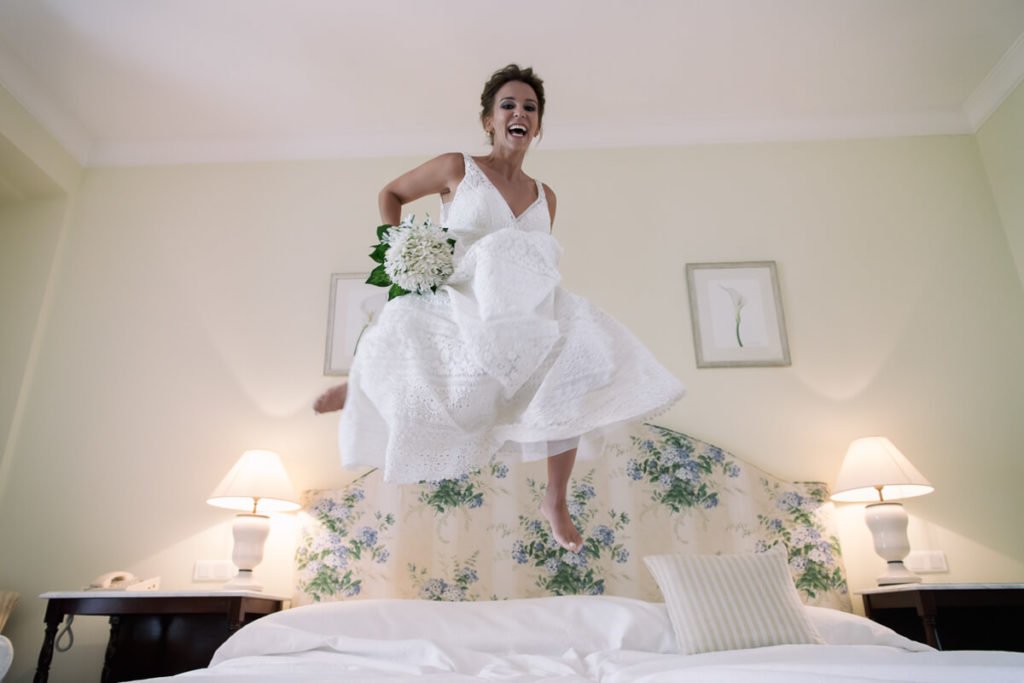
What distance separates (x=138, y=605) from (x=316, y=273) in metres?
1.69

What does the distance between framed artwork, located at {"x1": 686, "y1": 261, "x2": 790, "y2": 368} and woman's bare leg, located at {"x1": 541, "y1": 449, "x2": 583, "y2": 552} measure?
5.78 feet

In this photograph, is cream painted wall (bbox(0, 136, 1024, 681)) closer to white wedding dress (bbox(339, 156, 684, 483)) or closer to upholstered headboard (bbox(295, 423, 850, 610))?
upholstered headboard (bbox(295, 423, 850, 610))

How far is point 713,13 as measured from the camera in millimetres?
3127

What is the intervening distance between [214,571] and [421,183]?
2.13m

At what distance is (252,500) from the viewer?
3.06 metres

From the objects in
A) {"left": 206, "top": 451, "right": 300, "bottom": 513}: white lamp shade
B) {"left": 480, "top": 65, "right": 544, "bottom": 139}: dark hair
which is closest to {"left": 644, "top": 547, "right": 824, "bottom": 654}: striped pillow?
{"left": 206, "top": 451, "right": 300, "bottom": 513}: white lamp shade

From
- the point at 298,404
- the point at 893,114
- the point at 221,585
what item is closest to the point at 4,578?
the point at 221,585

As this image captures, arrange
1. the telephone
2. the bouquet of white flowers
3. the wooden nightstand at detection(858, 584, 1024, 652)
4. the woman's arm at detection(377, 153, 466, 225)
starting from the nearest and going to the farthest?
1. the bouquet of white flowers
2. the woman's arm at detection(377, 153, 466, 225)
3. the wooden nightstand at detection(858, 584, 1024, 652)
4. the telephone

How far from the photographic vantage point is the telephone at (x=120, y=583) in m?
2.80

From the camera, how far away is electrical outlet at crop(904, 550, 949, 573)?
301cm

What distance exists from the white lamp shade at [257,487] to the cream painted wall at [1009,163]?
3.57 metres

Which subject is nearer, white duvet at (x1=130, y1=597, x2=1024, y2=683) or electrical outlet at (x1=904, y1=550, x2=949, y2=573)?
white duvet at (x1=130, y1=597, x2=1024, y2=683)

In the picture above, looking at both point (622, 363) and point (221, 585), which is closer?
point (622, 363)

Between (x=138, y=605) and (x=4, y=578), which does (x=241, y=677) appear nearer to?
(x=138, y=605)
